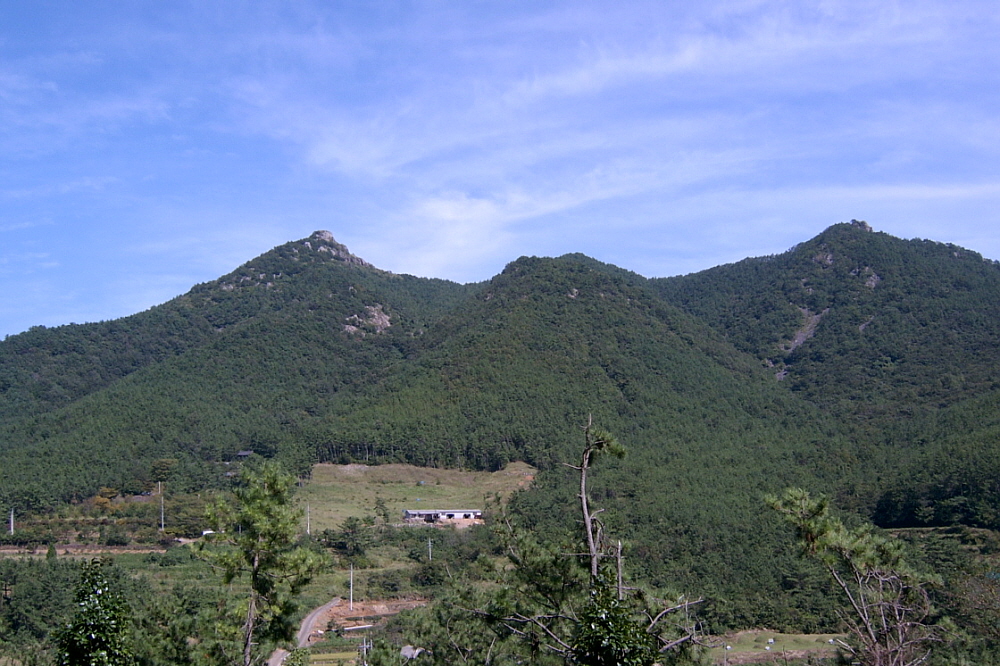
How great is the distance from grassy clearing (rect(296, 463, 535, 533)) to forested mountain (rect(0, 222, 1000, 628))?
5.76 ft

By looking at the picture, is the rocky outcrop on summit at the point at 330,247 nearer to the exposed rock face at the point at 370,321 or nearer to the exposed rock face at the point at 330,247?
the exposed rock face at the point at 330,247

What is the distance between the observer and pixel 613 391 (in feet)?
262

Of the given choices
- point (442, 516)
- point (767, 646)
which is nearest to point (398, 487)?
point (442, 516)

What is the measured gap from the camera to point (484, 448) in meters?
71.2

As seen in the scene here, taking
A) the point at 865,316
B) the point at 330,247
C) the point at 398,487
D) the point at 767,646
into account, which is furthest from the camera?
the point at 330,247

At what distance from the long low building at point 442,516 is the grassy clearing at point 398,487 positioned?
0.94 metres

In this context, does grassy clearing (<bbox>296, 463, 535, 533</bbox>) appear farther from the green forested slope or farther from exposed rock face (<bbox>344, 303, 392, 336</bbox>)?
exposed rock face (<bbox>344, 303, 392, 336</bbox>)

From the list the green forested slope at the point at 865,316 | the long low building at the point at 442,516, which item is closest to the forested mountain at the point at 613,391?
the green forested slope at the point at 865,316

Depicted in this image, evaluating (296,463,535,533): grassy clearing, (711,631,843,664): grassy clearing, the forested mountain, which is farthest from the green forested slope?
(711,631,843,664): grassy clearing

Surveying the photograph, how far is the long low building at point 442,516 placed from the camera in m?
57.5

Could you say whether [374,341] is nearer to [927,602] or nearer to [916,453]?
[916,453]

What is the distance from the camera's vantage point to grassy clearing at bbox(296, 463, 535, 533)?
6016 centimetres

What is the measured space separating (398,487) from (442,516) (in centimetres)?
978

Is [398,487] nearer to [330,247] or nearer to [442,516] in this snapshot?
[442,516]
